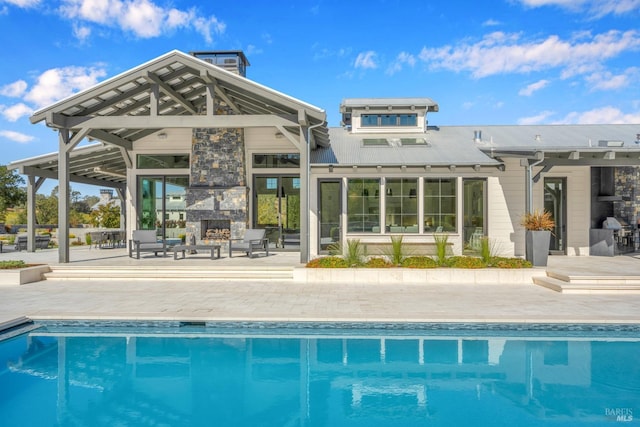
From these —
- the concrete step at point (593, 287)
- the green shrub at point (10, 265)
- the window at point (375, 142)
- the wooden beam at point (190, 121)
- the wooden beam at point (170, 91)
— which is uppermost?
the wooden beam at point (170, 91)

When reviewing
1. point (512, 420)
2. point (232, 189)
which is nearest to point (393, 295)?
point (512, 420)

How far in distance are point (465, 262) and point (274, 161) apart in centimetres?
706

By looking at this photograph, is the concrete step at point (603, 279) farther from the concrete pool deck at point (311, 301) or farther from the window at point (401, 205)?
the window at point (401, 205)

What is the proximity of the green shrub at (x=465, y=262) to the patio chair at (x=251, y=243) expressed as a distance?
16.9 ft

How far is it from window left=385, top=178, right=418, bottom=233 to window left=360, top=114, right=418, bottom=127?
13.0 ft

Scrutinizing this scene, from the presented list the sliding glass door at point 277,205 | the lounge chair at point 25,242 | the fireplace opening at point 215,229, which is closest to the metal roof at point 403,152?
the sliding glass door at point 277,205

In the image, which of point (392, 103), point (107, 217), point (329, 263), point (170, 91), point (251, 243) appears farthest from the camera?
point (107, 217)

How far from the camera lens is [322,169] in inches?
451

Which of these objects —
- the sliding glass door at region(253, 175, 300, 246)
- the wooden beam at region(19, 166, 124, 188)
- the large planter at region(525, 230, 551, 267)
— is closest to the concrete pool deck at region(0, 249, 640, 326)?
the large planter at region(525, 230, 551, 267)

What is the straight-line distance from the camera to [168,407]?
3.80m

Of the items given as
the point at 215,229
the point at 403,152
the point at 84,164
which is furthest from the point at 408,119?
the point at 84,164

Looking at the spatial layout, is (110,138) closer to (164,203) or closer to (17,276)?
(164,203)

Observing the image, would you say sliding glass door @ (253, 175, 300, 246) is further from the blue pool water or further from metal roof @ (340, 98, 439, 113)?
the blue pool water

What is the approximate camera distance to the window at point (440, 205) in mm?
11430
